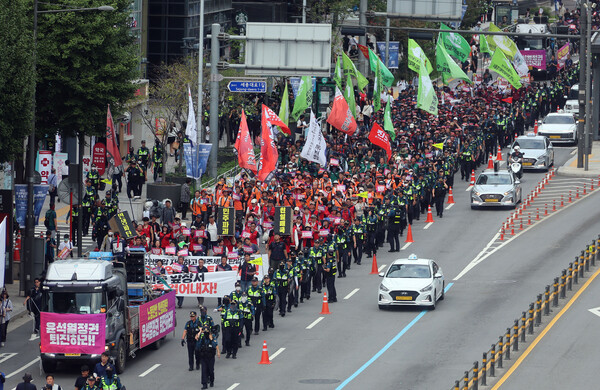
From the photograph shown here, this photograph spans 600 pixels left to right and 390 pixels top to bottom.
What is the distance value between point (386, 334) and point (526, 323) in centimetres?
365

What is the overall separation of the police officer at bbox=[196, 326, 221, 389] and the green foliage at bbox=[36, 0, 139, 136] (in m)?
16.5

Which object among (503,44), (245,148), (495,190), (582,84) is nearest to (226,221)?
(245,148)

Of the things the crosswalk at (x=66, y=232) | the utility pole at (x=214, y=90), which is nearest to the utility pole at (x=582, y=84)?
the utility pole at (x=214, y=90)

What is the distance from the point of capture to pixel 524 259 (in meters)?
48.3

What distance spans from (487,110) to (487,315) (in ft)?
97.9

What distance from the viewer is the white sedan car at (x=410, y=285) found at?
41.0 m

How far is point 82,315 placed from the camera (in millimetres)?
34531

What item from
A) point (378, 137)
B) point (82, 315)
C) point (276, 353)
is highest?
point (378, 137)

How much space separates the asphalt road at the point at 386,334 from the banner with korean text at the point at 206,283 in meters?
0.89

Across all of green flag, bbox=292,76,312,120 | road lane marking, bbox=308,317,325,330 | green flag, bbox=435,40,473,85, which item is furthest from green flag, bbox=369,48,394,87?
road lane marking, bbox=308,317,325,330

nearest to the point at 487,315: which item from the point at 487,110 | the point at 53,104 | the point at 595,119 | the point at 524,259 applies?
the point at 524,259

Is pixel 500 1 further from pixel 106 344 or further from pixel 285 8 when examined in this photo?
pixel 106 344

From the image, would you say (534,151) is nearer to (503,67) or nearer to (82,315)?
(503,67)

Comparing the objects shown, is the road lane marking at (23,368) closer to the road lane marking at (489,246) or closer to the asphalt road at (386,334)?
the asphalt road at (386,334)
